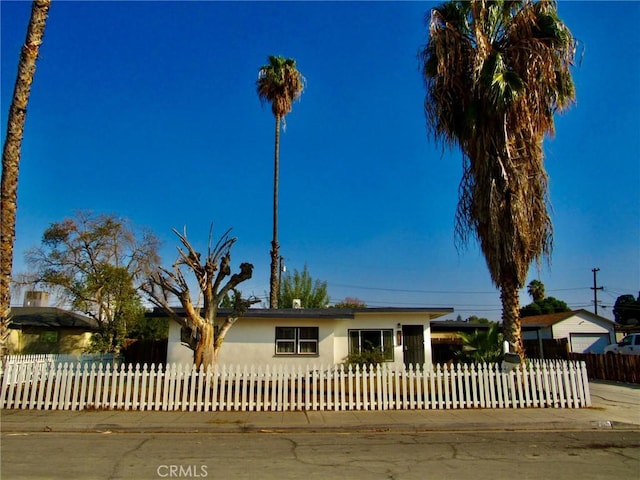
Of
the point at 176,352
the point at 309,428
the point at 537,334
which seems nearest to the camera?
the point at 309,428

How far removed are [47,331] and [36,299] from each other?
4103 mm

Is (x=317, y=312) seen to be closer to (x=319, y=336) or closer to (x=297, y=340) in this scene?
(x=319, y=336)

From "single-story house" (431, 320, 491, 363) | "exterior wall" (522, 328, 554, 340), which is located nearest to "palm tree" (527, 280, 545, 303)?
"exterior wall" (522, 328, 554, 340)

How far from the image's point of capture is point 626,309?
57.6 meters

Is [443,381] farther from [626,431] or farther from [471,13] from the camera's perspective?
[471,13]

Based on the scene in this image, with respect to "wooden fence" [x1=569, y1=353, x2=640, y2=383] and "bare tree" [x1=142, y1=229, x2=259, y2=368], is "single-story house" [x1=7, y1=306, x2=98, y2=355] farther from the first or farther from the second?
"wooden fence" [x1=569, y1=353, x2=640, y2=383]

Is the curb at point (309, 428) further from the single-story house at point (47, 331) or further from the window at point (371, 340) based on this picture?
the single-story house at point (47, 331)

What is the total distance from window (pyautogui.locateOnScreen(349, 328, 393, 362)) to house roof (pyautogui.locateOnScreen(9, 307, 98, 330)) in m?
17.4

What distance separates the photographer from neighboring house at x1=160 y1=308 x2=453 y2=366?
721 inches

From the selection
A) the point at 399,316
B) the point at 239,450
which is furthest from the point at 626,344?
the point at 239,450

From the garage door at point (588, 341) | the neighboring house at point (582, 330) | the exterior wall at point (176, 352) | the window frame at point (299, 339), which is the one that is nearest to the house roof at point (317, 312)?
the window frame at point (299, 339)

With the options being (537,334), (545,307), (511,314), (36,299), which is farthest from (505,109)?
(545,307)

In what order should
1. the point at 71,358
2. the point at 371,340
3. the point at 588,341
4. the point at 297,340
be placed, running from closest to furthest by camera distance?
the point at 297,340 → the point at 371,340 → the point at 71,358 → the point at 588,341

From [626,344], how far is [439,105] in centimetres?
1827
